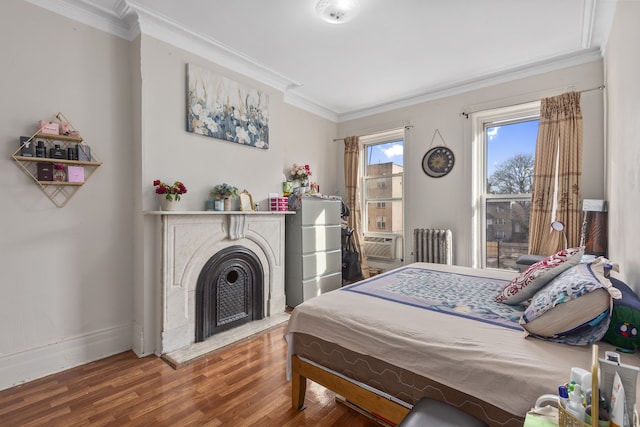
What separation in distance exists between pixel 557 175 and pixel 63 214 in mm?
4680

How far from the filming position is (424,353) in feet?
4.13

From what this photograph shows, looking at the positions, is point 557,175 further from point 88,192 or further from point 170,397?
point 88,192

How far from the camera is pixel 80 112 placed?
7.70 ft

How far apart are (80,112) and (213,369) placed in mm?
2302

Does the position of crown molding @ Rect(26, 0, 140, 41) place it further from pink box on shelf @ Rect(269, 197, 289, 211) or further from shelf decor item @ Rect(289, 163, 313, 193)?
shelf decor item @ Rect(289, 163, 313, 193)

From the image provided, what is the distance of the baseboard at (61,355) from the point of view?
203 centimetres

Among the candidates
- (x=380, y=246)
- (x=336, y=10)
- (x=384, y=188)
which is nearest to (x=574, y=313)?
(x=336, y=10)

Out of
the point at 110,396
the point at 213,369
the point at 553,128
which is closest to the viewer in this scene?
the point at 110,396

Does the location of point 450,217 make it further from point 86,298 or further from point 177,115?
point 86,298

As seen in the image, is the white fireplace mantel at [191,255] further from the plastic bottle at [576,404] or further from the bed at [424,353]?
the plastic bottle at [576,404]

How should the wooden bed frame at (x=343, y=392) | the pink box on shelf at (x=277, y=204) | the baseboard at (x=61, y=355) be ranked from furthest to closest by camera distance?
the pink box on shelf at (x=277, y=204), the baseboard at (x=61, y=355), the wooden bed frame at (x=343, y=392)

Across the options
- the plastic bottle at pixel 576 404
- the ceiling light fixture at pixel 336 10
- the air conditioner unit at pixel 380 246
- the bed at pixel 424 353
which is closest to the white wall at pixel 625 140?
the bed at pixel 424 353

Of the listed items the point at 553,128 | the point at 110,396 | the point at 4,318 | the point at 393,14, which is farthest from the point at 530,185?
the point at 4,318

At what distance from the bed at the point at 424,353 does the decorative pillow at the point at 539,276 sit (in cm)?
6
